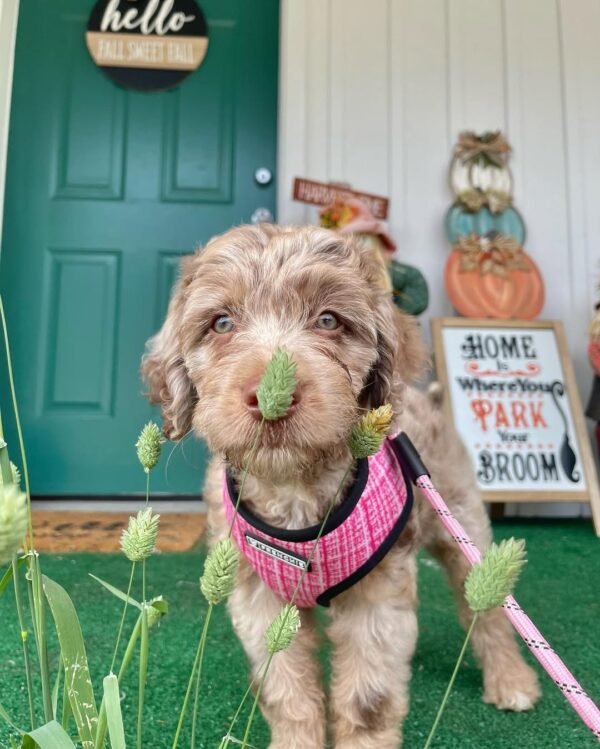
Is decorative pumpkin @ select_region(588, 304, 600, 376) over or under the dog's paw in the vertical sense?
over

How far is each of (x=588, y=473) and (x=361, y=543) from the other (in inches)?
112

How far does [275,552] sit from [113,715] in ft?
2.17

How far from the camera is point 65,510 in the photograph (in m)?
3.85

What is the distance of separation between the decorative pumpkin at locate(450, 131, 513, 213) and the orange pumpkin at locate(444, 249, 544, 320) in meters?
0.46

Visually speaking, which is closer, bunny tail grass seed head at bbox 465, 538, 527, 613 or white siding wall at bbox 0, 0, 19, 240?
bunny tail grass seed head at bbox 465, 538, 527, 613

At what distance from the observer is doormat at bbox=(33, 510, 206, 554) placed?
2.98 m

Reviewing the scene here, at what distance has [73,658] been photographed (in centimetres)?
65

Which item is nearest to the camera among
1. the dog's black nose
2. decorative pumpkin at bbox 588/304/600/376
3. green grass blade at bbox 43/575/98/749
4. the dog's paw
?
green grass blade at bbox 43/575/98/749

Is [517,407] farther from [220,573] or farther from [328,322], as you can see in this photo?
[220,573]

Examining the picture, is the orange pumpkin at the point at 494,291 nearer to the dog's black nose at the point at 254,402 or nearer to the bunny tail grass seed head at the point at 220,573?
the dog's black nose at the point at 254,402

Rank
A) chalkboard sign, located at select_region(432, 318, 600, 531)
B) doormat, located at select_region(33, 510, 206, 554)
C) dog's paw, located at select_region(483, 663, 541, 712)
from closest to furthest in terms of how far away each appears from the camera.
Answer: dog's paw, located at select_region(483, 663, 541, 712) → doormat, located at select_region(33, 510, 206, 554) → chalkboard sign, located at select_region(432, 318, 600, 531)

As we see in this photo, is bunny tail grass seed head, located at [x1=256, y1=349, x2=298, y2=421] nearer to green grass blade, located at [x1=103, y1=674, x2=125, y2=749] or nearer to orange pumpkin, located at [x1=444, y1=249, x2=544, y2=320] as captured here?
green grass blade, located at [x1=103, y1=674, x2=125, y2=749]

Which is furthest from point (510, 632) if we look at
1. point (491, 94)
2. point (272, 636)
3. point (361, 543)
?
point (491, 94)

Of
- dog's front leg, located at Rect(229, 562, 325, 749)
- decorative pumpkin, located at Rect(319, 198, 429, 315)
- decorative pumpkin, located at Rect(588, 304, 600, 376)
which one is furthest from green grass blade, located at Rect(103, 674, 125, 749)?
decorative pumpkin, located at Rect(588, 304, 600, 376)
